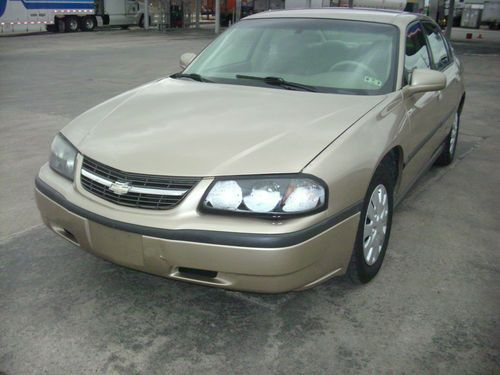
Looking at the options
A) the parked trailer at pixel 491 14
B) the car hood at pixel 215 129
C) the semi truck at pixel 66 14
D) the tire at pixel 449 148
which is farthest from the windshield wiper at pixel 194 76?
the parked trailer at pixel 491 14

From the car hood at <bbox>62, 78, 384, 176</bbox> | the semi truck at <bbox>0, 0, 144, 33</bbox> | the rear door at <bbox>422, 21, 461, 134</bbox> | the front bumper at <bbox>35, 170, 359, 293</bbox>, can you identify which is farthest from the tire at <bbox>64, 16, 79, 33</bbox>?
the front bumper at <bbox>35, 170, 359, 293</bbox>

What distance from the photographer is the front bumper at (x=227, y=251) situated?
7.43 ft

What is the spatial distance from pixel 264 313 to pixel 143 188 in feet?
3.07

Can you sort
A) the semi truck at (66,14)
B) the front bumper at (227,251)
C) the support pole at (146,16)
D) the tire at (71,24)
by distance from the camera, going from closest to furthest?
the front bumper at (227,251)
the semi truck at (66,14)
the tire at (71,24)
the support pole at (146,16)

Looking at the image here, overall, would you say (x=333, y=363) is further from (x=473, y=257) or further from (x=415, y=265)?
(x=473, y=257)

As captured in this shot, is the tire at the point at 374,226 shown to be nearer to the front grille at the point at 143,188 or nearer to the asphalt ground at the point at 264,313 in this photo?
the asphalt ground at the point at 264,313

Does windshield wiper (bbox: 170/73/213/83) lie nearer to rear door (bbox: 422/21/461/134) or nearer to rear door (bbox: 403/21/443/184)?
rear door (bbox: 403/21/443/184)

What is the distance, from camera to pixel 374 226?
2.99m

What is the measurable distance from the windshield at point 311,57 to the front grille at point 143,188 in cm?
129

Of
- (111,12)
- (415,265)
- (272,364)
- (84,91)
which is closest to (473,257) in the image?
(415,265)

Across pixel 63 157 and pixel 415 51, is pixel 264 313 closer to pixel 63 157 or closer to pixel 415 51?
pixel 63 157

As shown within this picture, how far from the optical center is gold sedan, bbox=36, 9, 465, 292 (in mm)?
2322

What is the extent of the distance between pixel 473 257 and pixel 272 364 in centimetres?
177

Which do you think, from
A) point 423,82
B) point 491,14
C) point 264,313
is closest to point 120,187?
point 264,313
